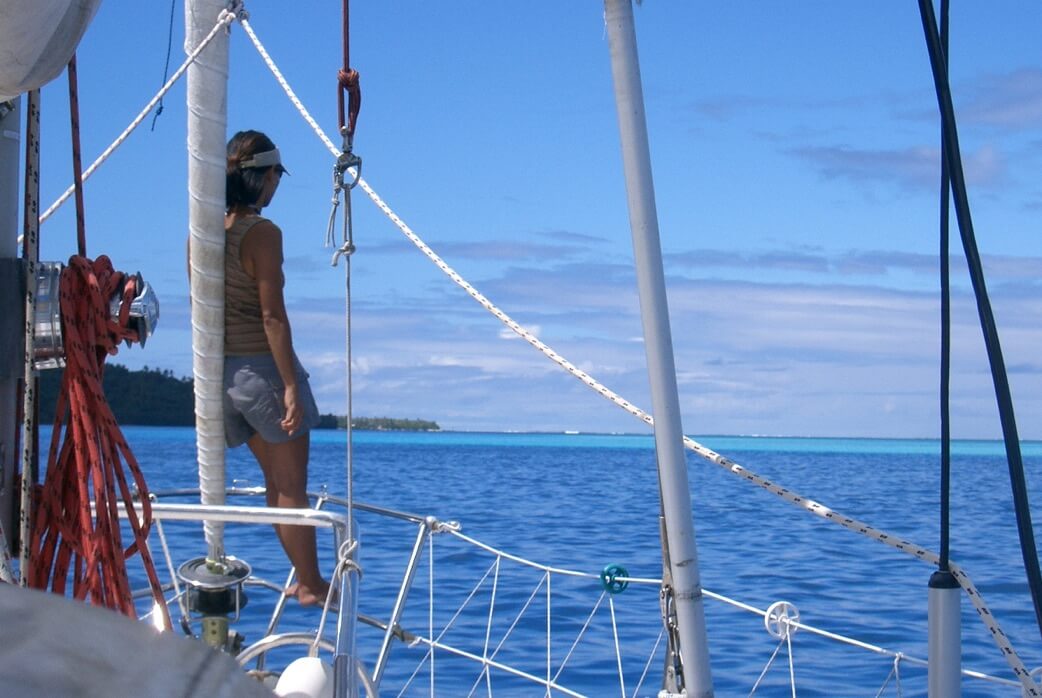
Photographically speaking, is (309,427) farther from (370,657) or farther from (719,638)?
(719,638)

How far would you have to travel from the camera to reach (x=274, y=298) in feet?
10.6

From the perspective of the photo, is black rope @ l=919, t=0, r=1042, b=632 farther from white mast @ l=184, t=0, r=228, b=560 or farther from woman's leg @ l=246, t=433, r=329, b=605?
woman's leg @ l=246, t=433, r=329, b=605

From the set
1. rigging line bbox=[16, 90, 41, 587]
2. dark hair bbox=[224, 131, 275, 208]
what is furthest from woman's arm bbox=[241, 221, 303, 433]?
rigging line bbox=[16, 90, 41, 587]

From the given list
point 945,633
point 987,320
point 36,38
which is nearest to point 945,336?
point 987,320

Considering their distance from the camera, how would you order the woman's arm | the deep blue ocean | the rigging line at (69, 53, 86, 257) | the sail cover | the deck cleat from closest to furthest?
the sail cover, the rigging line at (69, 53, 86, 257), the deck cleat, the woman's arm, the deep blue ocean

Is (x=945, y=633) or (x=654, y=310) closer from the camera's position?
(x=945, y=633)

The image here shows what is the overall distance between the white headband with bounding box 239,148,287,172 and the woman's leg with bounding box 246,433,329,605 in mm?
728

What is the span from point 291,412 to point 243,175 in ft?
2.13

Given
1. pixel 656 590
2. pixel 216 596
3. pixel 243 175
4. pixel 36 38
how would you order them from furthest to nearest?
1. pixel 656 590
2. pixel 243 175
3. pixel 216 596
4. pixel 36 38

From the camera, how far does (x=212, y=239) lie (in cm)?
315

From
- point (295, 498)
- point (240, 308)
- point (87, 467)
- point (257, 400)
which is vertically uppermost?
point (240, 308)

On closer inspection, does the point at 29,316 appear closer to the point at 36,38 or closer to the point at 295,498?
the point at 36,38

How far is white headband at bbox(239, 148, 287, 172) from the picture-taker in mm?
3344

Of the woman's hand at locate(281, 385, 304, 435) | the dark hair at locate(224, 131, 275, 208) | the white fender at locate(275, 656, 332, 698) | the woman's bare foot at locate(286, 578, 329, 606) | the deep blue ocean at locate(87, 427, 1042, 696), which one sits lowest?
the deep blue ocean at locate(87, 427, 1042, 696)
